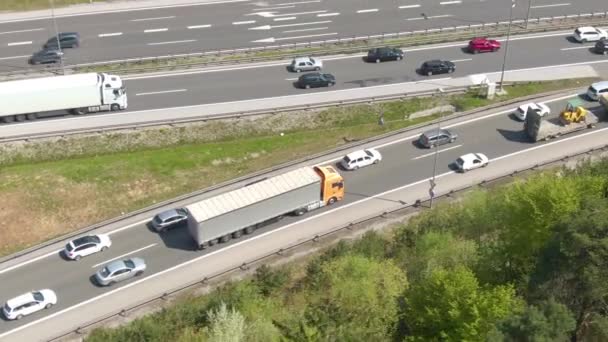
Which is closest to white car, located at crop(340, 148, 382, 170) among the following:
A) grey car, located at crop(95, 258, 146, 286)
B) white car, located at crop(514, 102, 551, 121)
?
white car, located at crop(514, 102, 551, 121)

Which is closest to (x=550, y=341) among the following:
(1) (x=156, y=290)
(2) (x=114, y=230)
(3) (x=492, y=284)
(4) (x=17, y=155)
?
(3) (x=492, y=284)

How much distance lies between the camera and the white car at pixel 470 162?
208 feet

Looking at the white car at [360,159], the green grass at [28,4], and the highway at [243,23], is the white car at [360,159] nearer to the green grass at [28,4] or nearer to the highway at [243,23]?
the highway at [243,23]

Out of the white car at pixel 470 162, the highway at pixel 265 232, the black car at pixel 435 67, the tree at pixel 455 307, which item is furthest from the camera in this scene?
the black car at pixel 435 67

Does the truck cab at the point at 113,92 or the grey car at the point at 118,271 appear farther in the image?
the truck cab at the point at 113,92

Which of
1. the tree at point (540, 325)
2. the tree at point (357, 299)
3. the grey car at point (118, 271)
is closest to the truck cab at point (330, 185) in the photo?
the tree at point (357, 299)

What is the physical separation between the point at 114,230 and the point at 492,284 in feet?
94.8

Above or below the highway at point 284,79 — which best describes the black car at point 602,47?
above

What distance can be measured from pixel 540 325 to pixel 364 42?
5186cm

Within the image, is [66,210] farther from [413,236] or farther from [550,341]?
[550,341]

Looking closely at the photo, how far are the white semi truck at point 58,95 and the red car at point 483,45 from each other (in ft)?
119

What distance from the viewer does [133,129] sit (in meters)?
69.1

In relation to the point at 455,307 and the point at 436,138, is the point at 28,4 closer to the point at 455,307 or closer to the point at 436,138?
the point at 436,138

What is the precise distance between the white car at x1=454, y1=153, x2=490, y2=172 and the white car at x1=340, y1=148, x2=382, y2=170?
6707 millimetres
